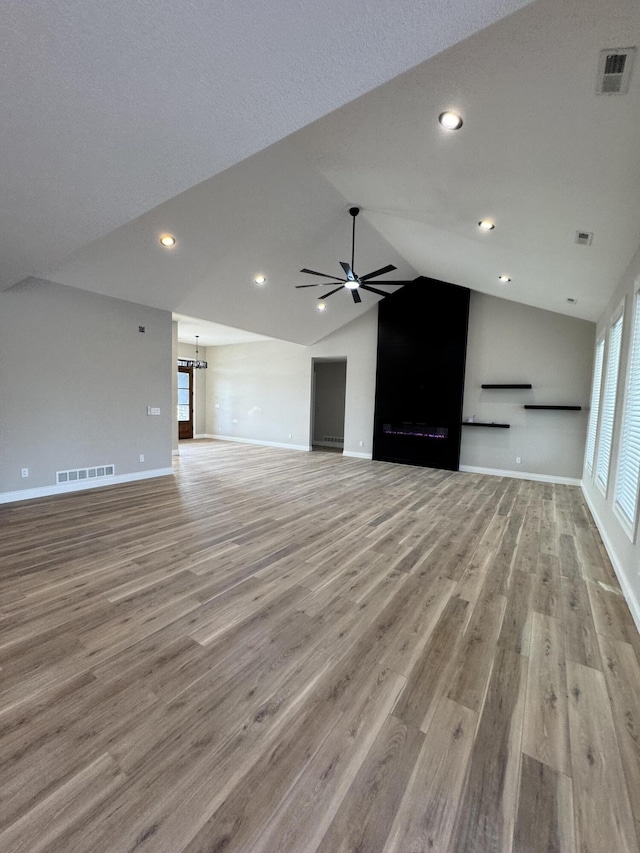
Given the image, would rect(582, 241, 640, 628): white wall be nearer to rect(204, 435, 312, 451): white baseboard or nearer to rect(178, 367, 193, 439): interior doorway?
rect(204, 435, 312, 451): white baseboard

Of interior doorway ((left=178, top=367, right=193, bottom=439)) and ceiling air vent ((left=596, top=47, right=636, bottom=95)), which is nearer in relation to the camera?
ceiling air vent ((left=596, top=47, right=636, bottom=95))

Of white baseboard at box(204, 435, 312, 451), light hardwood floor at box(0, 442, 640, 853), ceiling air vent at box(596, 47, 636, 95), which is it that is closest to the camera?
light hardwood floor at box(0, 442, 640, 853)

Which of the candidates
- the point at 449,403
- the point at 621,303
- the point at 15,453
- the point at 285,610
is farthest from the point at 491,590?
the point at 15,453

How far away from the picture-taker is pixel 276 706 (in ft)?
5.27

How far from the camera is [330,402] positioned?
11164 mm

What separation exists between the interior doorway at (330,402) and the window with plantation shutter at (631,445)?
790 centimetres

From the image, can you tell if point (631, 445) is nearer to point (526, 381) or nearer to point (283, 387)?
point (526, 381)

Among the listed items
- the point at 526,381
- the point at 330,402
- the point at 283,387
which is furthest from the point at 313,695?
the point at 330,402

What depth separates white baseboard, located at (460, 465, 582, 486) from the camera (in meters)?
6.33

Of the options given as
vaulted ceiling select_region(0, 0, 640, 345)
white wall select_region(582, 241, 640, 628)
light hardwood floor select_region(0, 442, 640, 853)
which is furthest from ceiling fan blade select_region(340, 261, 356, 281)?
light hardwood floor select_region(0, 442, 640, 853)

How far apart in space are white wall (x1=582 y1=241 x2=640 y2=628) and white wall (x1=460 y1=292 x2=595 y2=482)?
1.99 meters

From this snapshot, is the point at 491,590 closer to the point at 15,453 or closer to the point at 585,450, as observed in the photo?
the point at 585,450

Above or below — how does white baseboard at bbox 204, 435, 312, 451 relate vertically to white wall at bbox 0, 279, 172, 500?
below

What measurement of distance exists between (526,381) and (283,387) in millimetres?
5890
